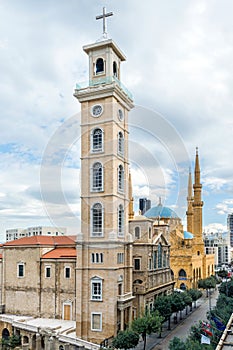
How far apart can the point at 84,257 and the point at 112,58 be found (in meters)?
23.4

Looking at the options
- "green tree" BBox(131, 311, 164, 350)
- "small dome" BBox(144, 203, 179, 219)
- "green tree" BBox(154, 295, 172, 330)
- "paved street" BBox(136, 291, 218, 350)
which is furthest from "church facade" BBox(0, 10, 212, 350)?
"small dome" BBox(144, 203, 179, 219)

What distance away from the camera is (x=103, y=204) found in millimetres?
41625

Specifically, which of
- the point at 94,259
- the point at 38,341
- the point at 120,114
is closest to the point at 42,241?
the point at 94,259

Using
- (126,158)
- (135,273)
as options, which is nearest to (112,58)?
(126,158)

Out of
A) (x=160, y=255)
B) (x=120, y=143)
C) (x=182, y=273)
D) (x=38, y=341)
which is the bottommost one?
(x=38, y=341)

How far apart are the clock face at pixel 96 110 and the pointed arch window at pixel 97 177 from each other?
18.9 ft

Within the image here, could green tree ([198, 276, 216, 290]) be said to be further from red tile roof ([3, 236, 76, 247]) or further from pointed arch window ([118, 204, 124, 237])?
pointed arch window ([118, 204, 124, 237])

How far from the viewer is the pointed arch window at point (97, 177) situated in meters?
42.3

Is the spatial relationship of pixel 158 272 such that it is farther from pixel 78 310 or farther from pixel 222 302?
pixel 78 310

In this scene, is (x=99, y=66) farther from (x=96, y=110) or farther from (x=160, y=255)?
(x=160, y=255)

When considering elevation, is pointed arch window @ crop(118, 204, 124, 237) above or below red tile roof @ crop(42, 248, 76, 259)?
above

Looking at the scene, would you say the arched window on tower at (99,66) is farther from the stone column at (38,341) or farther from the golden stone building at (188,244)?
the golden stone building at (188,244)

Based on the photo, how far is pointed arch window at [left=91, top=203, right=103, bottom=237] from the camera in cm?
4169

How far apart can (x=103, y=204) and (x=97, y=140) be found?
24.9ft
